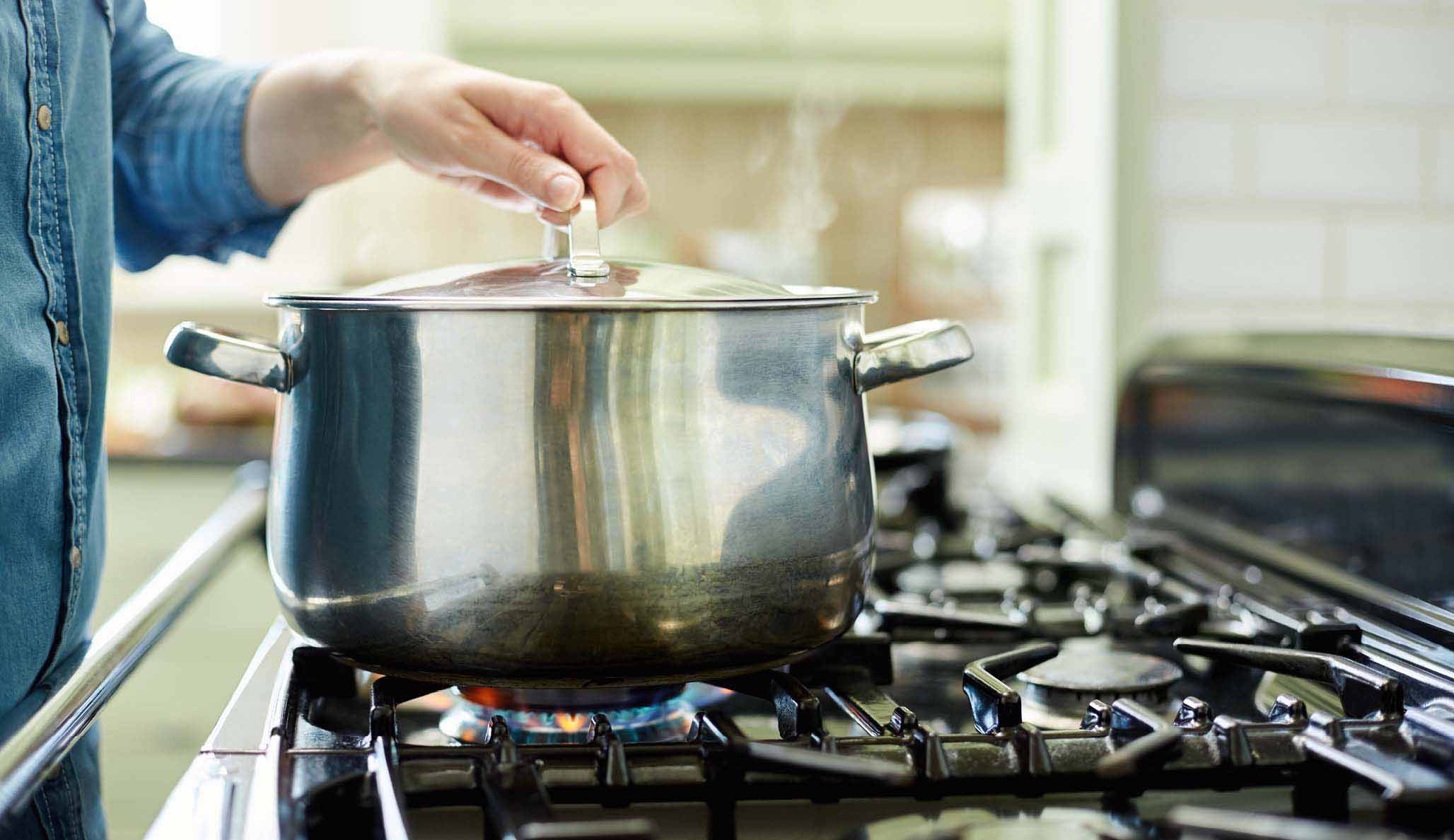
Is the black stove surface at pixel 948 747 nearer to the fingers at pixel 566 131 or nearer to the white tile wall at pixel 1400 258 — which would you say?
the fingers at pixel 566 131

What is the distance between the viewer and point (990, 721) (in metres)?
0.49

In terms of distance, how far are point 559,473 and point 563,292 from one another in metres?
0.07

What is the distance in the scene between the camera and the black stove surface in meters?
0.40

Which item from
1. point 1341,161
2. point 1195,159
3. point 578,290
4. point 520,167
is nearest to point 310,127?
point 520,167

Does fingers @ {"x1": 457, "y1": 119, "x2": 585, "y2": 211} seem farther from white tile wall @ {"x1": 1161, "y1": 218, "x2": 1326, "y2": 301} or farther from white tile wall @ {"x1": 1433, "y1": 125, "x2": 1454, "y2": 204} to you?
white tile wall @ {"x1": 1433, "y1": 125, "x2": 1454, "y2": 204}

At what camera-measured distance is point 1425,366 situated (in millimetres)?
649

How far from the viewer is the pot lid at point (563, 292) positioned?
443mm

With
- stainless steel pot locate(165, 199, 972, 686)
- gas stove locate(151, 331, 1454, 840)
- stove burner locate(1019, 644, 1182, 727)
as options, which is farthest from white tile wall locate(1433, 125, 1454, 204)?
stainless steel pot locate(165, 199, 972, 686)

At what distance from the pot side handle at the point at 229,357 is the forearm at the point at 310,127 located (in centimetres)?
21

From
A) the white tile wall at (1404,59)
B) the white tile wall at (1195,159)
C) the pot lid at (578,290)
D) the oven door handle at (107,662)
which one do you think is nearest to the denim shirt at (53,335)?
the oven door handle at (107,662)

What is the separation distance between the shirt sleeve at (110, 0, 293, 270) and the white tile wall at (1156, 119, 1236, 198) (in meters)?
0.80

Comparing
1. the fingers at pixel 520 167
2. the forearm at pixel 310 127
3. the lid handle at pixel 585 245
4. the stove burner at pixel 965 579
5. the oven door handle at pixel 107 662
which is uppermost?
the forearm at pixel 310 127

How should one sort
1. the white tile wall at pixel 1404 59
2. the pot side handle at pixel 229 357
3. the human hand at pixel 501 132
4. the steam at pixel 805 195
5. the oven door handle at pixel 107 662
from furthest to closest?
the steam at pixel 805 195 < the white tile wall at pixel 1404 59 < the human hand at pixel 501 132 < the pot side handle at pixel 229 357 < the oven door handle at pixel 107 662

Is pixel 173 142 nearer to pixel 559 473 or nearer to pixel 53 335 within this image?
pixel 53 335
